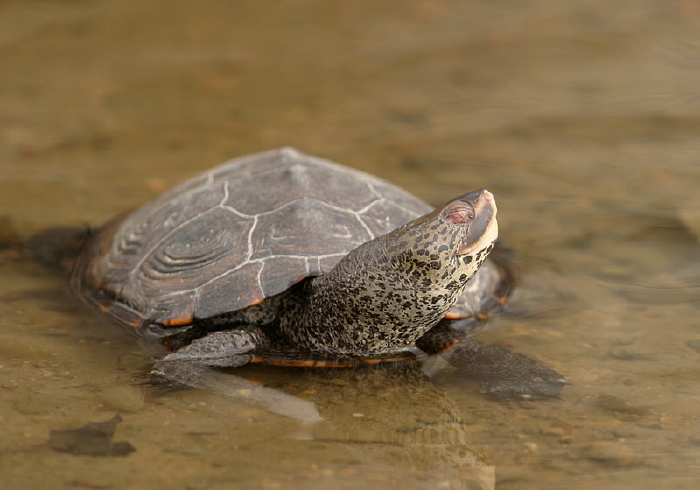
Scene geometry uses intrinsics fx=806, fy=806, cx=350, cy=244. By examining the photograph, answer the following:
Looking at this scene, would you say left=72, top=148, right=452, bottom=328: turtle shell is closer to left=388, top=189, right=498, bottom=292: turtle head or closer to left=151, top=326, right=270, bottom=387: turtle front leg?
left=151, top=326, right=270, bottom=387: turtle front leg

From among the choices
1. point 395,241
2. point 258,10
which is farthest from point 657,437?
point 258,10

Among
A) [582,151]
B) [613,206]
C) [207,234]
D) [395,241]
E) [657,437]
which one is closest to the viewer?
[657,437]

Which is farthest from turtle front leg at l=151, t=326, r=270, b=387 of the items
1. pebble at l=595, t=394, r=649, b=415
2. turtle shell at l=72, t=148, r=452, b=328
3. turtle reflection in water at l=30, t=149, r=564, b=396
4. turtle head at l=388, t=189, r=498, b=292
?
pebble at l=595, t=394, r=649, b=415

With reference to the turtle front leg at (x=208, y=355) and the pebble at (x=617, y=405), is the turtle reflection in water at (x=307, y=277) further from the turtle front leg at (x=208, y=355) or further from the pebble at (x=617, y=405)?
the pebble at (x=617, y=405)

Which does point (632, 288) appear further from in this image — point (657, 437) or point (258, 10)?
point (258, 10)

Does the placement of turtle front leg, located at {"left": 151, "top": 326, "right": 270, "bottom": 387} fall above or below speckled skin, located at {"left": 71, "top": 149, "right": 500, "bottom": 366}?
below

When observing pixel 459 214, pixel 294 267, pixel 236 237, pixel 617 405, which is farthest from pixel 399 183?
pixel 617 405

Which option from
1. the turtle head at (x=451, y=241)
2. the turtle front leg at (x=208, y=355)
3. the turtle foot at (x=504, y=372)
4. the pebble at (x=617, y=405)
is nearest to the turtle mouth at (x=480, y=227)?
the turtle head at (x=451, y=241)
